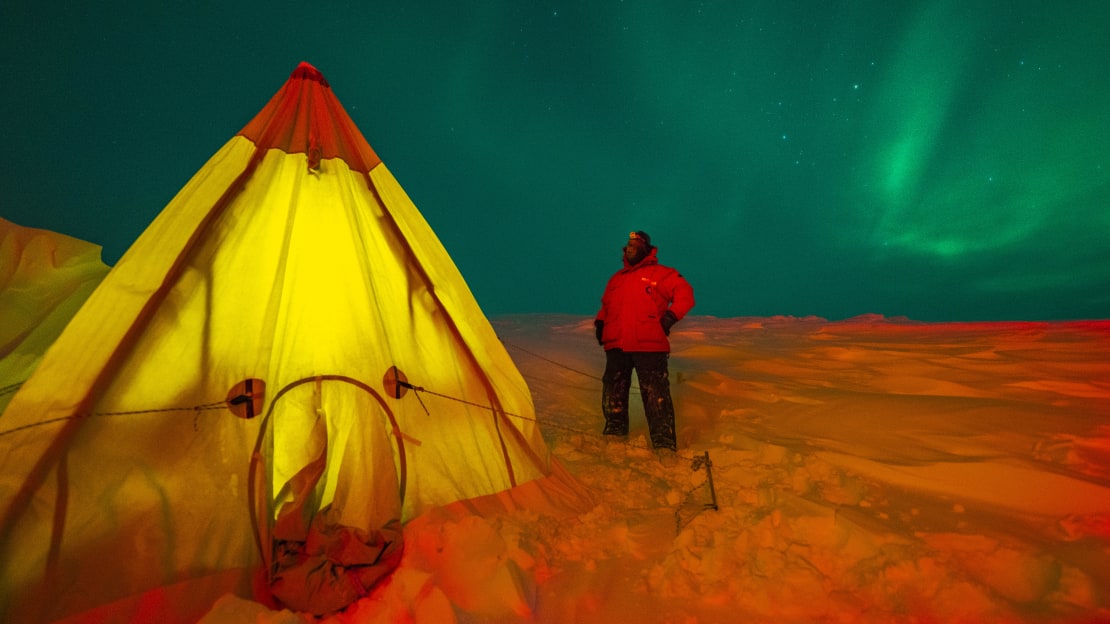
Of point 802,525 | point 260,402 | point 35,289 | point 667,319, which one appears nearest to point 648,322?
point 667,319

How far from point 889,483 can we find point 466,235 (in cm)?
9615

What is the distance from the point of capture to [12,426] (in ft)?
6.12

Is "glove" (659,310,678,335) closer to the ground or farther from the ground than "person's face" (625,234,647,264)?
closer to the ground

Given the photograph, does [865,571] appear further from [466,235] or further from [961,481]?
[466,235]

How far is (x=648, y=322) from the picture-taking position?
399 cm

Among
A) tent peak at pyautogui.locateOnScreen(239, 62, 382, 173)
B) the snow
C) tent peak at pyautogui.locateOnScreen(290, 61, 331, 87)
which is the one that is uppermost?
tent peak at pyautogui.locateOnScreen(290, 61, 331, 87)

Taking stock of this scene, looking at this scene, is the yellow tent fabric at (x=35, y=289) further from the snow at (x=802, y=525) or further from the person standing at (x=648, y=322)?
the person standing at (x=648, y=322)

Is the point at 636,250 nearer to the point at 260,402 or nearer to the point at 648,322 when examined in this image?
the point at 648,322

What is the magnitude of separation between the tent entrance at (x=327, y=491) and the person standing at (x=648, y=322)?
7.26 ft

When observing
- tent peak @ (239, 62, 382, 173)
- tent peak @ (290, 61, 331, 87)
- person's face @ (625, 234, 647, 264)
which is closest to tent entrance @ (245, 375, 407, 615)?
tent peak @ (239, 62, 382, 173)

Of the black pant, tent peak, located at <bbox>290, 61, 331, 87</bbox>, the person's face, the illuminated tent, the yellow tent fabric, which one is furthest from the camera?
the person's face

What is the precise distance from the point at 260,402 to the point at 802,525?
2992 mm

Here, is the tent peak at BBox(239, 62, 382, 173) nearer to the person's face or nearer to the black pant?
the person's face

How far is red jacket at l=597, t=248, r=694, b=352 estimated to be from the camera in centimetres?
398
